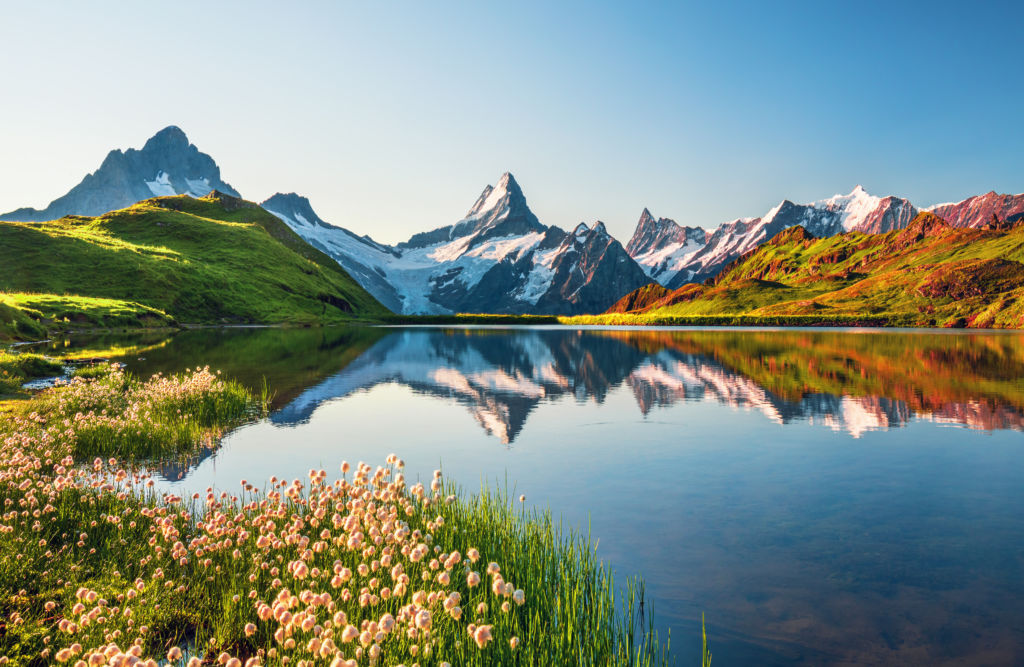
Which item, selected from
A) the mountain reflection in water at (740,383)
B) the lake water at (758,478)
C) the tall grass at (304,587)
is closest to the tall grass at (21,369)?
the lake water at (758,478)

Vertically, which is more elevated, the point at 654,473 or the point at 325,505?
the point at 325,505

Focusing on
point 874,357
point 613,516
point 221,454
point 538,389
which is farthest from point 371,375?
point 874,357

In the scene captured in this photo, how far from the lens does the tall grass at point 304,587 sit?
732cm

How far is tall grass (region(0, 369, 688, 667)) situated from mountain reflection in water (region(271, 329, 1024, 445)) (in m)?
17.2

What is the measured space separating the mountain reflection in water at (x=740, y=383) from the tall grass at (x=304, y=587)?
56.4ft

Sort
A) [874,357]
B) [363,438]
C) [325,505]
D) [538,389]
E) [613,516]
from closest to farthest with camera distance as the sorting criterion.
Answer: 1. [325,505]
2. [613,516]
3. [363,438]
4. [538,389]
5. [874,357]

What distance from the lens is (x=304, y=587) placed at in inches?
378

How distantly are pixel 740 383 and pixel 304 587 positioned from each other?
46.3 m

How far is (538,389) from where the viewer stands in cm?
4847

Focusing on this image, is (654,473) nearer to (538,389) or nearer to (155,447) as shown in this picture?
(155,447)

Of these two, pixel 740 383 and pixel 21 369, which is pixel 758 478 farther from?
pixel 21 369

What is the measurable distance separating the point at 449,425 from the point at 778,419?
19.4 meters

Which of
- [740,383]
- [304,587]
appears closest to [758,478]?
[304,587]

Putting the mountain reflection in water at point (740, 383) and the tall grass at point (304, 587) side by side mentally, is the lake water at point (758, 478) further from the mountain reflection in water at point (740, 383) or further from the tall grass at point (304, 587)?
the tall grass at point (304, 587)
